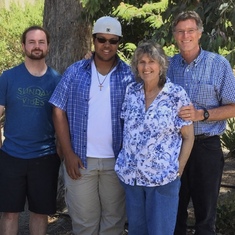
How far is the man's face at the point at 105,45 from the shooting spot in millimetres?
3916

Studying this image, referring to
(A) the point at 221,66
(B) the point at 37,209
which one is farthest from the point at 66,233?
(A) the point at 221,66

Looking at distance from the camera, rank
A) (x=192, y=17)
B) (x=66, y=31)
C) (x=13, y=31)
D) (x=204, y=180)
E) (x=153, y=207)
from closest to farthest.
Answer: (x=153, y=207), (x=192, y=17), (x=204, y=180), (x=66, y=31), (x=13, y=31)

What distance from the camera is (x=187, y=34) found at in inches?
150

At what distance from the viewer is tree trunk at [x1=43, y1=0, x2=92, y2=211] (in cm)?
588

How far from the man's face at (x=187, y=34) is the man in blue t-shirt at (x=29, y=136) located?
3.47ft

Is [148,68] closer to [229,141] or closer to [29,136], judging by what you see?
[29,136]

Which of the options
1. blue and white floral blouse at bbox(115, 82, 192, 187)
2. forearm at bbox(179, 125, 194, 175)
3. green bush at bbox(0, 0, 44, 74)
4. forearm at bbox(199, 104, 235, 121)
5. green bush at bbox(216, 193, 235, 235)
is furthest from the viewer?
green bush at bbox(0, 0, 44, 74)

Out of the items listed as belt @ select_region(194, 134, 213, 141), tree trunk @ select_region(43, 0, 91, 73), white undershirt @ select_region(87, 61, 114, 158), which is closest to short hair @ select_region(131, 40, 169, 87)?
white undershirt @ select_region(87, 61, 114, 158)

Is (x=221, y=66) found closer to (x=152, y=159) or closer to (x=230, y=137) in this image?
(x=152, y=159)

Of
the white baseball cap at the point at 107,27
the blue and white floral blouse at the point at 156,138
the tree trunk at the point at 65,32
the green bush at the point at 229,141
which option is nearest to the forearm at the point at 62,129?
the blue and white floral blouse at the point at 156,138

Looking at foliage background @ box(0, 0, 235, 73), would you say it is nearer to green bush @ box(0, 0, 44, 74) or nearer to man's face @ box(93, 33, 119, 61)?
man's face @ box(93, 33, 119, 61)

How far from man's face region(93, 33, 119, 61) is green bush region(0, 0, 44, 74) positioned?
9046mm

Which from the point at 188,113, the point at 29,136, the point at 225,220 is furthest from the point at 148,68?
the point at 225,220

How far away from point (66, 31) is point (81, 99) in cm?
211
